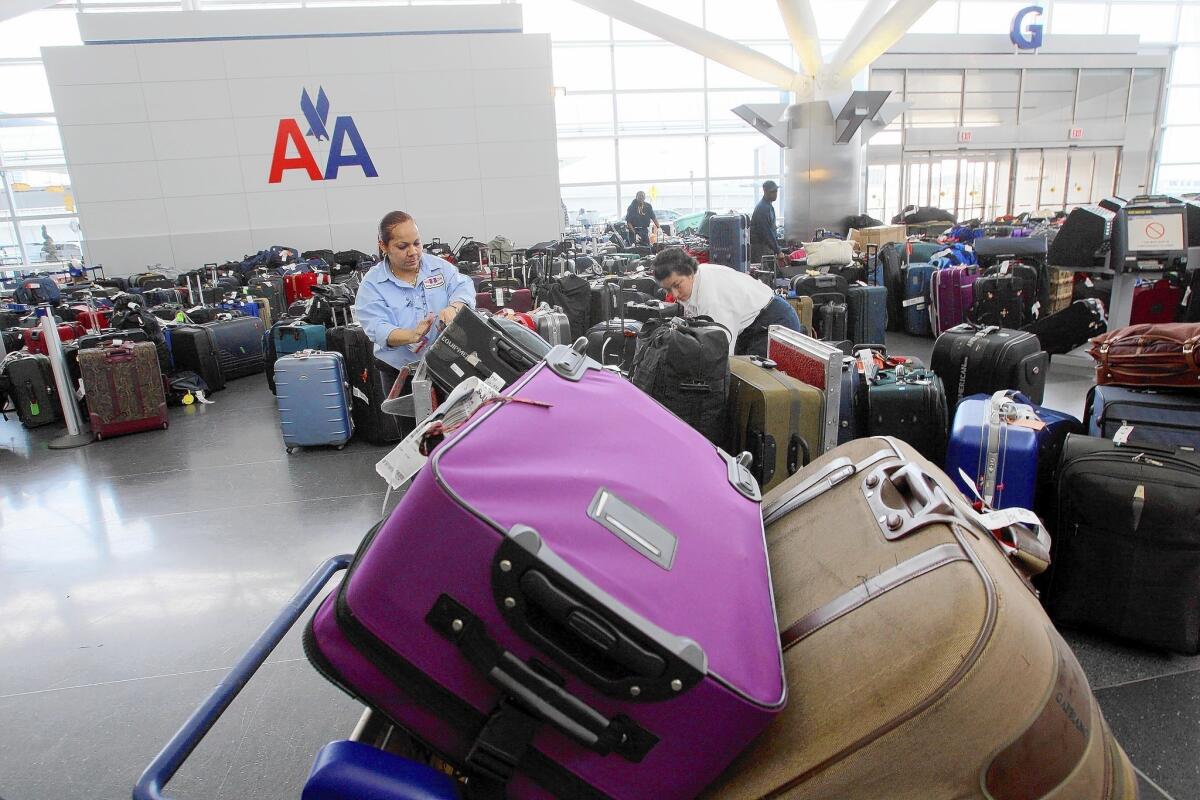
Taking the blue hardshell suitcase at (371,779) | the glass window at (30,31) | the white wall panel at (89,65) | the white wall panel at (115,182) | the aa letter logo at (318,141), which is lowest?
the blue hardshell suitcase at (371,779)

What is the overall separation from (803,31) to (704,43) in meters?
2.26

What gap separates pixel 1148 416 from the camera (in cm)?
257

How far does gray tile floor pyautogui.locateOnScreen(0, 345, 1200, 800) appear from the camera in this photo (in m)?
2.11

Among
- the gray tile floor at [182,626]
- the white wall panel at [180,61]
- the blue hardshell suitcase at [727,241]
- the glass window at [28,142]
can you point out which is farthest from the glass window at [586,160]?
the gray tile floor at [182,626]

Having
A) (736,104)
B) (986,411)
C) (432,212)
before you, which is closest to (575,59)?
(736,104)

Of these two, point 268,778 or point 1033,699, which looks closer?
point 1033,699

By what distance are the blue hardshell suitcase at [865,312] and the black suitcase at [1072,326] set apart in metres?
1.44

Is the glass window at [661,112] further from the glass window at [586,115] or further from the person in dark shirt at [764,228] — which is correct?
the person in dark shirt at [764,228]

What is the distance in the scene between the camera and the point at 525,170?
1473 cm

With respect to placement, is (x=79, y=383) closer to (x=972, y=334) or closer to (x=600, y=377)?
(x=600, y=377)

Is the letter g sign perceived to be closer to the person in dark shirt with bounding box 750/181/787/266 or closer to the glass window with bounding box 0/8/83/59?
the person in dark shirt with bounding box 750/181/787/266

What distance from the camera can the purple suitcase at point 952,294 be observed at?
7949mm

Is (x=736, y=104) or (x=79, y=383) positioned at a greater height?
(x=736, y=104)

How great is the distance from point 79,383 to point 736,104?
53.2 feet
